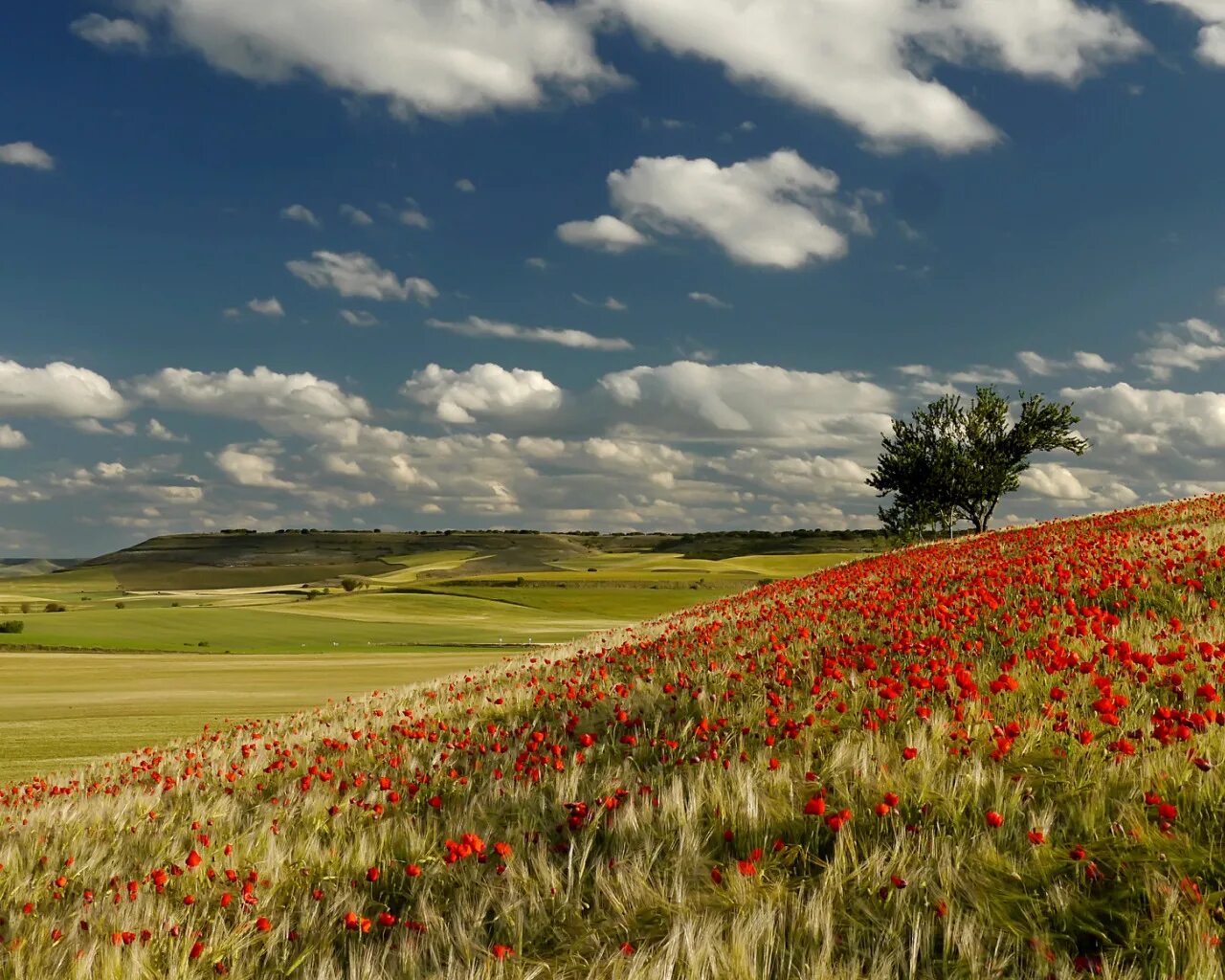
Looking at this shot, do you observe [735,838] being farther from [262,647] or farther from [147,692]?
[262,647]

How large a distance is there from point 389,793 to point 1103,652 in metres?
6.28

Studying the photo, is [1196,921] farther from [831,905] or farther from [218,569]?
[218,569]

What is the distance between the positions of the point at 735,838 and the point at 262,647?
57.8m

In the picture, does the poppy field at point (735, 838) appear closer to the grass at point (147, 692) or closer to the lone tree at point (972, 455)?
the grass at point (147, 692)

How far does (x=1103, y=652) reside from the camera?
7625 mm

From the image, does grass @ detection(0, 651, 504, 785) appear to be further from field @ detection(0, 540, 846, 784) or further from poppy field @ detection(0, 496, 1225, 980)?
poppy field @ detection(0, 496, 1225, 980)

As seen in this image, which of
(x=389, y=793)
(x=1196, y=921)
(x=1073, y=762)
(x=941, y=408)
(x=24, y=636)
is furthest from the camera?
(x=941, y=408)

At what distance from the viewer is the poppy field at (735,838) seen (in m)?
4.11

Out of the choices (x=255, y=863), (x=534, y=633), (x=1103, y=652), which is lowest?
(x=534, y=633)

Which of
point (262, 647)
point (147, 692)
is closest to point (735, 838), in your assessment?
point (147, 692)

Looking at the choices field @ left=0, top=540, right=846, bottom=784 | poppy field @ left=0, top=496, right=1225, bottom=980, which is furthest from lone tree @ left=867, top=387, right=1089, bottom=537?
poppy field @ left=0, top=496, right=1225, bottom=980

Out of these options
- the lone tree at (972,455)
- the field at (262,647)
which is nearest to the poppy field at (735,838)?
the field at (262,647)

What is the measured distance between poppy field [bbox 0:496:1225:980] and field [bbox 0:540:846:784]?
1429 centimetres

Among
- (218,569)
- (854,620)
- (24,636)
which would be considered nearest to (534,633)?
(24,636)
